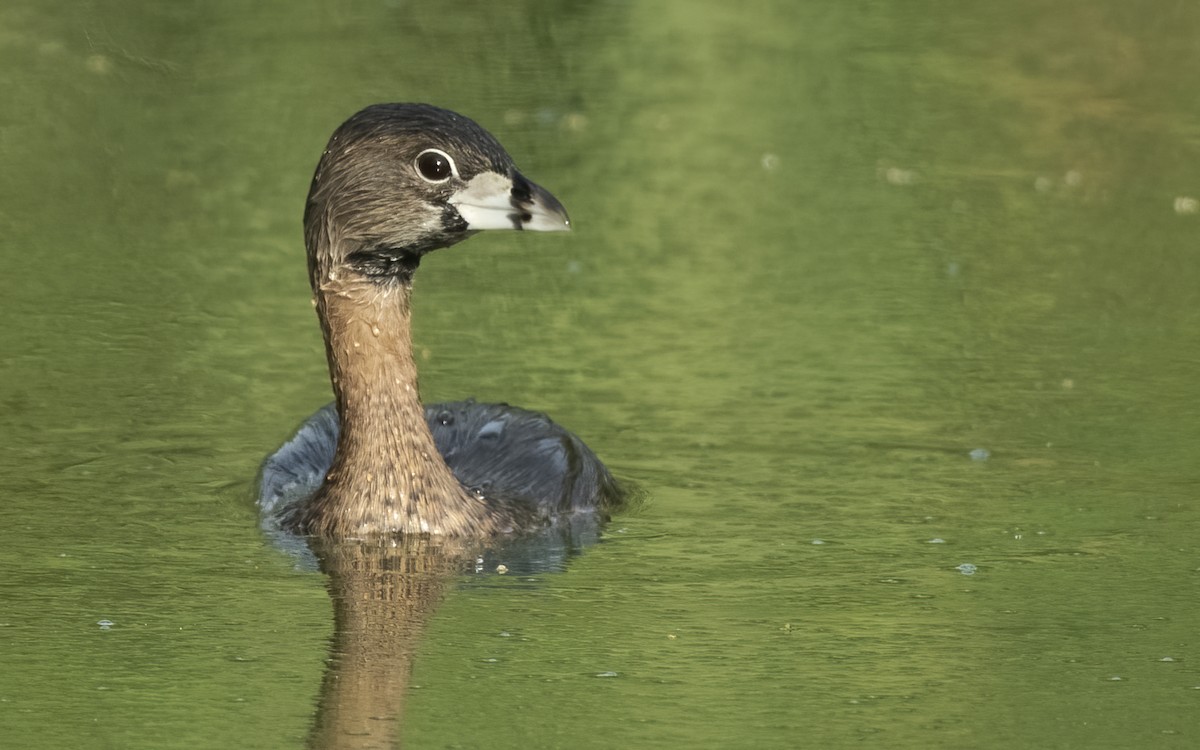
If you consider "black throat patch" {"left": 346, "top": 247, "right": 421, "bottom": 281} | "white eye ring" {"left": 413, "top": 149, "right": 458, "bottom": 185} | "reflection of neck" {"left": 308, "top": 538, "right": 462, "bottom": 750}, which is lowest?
"reflection of neck" {"left": 308, "top": 538, "right": 462, "bottom": 750}

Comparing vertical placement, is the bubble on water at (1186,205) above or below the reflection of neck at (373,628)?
above

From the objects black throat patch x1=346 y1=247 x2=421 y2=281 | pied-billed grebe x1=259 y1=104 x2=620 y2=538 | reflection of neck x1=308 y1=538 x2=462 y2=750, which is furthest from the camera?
black throat patch x1=346 y1=247 x2=421 y2=281

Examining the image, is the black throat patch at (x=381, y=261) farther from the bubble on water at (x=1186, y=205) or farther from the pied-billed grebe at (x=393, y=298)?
the bubble on water at (x=1186, y=205)

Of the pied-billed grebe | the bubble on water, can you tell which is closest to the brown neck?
the pied-billed grebe

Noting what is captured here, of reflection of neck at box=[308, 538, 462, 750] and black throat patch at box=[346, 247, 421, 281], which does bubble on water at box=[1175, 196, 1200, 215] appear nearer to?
black throat patch at box=[346, 247, 421, 281]

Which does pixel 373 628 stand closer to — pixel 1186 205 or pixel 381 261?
pixel 381 261

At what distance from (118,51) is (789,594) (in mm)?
12440

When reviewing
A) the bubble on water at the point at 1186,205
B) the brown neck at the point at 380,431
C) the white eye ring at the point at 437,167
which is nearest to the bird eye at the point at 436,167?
the white eye ring at the point at 437,167

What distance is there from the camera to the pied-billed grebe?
33.7 feet

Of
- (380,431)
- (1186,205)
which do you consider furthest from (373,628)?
(1186,205)

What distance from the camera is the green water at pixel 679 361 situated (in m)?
8.69

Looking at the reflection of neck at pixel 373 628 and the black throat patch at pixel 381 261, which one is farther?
the black throat patch at pixel 381 261

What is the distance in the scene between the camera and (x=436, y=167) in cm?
1028

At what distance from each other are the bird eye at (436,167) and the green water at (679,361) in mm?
1597
